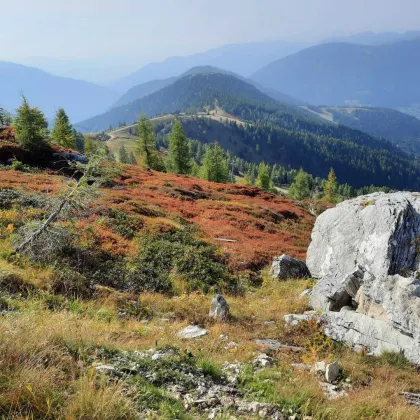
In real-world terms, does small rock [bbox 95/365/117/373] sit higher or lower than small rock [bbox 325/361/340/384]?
higher

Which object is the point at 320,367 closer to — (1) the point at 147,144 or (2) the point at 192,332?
Result: (2) the point at 192,332

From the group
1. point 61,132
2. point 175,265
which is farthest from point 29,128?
point 175,265

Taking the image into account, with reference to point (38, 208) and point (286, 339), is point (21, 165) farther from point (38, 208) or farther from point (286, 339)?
point (286, 339)

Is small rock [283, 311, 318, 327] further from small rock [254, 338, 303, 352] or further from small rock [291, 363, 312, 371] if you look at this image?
small rock [291, 363, 312, 371]

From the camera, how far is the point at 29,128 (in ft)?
132

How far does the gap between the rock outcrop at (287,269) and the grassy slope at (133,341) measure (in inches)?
34.8

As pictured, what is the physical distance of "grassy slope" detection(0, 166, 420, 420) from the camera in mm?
4180

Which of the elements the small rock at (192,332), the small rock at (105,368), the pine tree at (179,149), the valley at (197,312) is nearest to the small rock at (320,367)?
the valley at (197,312)

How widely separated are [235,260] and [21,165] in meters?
28.0

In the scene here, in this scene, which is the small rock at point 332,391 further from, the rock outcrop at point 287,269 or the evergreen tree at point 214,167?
the evergreen tree at point 214,167

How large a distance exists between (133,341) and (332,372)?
4.68 metres

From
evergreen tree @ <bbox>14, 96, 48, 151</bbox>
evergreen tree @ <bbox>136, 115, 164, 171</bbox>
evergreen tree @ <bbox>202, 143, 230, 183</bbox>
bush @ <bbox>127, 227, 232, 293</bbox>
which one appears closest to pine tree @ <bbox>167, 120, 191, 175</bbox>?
evergreen tree @ <bbox>136, 115, 164, 171</bbox>

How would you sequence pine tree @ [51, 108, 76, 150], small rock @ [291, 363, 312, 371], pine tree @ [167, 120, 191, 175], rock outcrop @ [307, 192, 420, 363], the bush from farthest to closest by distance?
pine tree @ [167, 120, 191, 175] → pine tree @ [51, 108, 76, 150] → the bush → rock outcrop @ [307, 192, 420, 363] → small rock @ [291, 363, 312, 371]

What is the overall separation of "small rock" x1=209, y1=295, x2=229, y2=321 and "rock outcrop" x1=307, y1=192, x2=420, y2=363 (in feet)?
11.2
